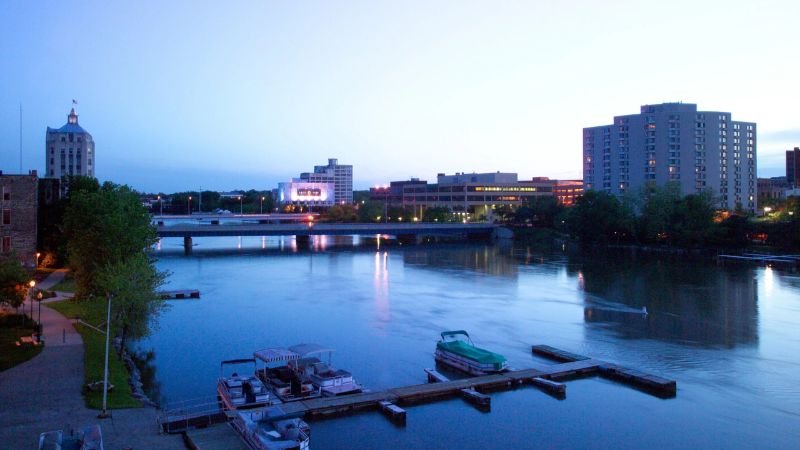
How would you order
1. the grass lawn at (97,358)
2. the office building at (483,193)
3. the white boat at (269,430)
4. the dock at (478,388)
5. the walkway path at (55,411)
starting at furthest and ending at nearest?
the office building at (483,193) < the dock at (478,388) < the grass lawn at (97,358) < the white boat at (269,430) < the walkway path at (55,411)

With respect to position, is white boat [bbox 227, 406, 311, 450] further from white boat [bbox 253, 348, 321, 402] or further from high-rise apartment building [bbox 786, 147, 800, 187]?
high-rise apartment building [bbox 786, 147, 800, 187]

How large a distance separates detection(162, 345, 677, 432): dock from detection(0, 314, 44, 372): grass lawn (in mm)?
9229

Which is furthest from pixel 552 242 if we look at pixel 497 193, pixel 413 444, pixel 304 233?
pixel 413 444

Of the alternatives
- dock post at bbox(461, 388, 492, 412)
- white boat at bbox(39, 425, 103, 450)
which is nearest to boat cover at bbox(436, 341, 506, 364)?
dock post at bbox(461, 388, 492, 412)

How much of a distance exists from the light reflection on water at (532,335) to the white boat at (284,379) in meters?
1.95

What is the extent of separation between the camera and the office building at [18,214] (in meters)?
39.8

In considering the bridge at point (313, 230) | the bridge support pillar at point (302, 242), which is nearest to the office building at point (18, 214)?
the bridge at point (313, 230)

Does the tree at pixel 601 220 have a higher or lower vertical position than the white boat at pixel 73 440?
higher

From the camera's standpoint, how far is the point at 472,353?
80.7ft

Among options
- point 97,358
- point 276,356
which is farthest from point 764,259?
point 97,358

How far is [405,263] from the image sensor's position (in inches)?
2591

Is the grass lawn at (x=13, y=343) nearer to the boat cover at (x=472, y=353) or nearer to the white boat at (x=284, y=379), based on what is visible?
the white boat at (x=284, y=379)

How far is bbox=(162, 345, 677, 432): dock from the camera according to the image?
19594 millimetres

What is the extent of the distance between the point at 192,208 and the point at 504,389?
591 feet
